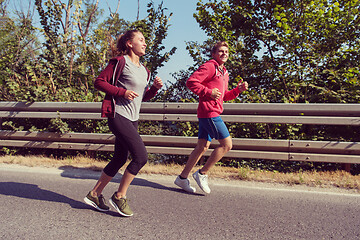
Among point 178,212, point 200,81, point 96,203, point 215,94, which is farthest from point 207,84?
point 96,203

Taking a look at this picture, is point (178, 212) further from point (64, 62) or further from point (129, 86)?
point (64, 62)

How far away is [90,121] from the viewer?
6164 millimetres

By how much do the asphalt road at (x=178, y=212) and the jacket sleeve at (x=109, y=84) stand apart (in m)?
1.26

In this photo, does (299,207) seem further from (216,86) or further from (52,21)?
(52,21)

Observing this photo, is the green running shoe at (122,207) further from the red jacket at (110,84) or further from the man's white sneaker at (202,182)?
the man's white sneaker at (202,182)

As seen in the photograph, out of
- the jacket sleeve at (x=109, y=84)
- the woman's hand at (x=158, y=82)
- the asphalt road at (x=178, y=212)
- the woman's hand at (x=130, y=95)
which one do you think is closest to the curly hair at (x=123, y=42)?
the jacket sleeve at (x=109, y=84)

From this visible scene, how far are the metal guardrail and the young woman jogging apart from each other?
6.14 ft

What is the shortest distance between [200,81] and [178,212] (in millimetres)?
1536

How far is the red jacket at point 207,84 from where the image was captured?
4000 millimetres

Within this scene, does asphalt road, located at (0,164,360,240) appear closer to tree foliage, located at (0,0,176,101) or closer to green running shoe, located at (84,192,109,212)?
green running shoe, located at (84,192,109,212)

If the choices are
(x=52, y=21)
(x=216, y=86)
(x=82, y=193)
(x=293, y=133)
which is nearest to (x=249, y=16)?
(x=293, y=133)

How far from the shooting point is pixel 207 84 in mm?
4191

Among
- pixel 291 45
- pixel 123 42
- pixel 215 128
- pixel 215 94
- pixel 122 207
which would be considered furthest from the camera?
pixel 291 45

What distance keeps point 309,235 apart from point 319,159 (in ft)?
6.65
